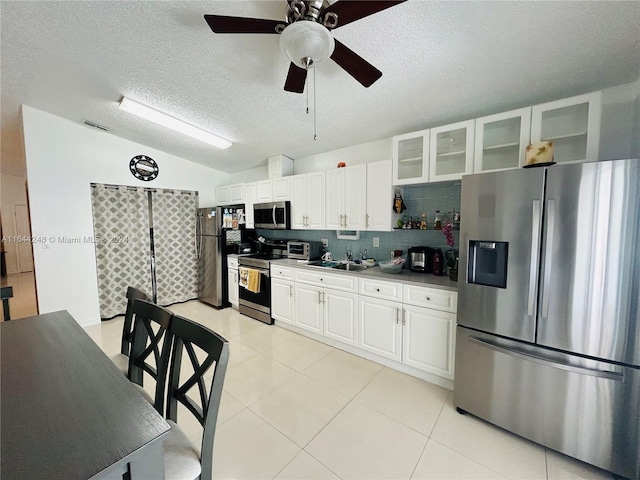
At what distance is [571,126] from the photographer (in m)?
1.87

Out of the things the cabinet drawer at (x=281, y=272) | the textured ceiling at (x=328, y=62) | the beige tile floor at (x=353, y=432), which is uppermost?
the textured ceiling at (x=328, y=62)

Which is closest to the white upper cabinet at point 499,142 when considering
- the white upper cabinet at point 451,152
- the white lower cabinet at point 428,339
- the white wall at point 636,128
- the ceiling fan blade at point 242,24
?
the white upper cabinet at point 451,152

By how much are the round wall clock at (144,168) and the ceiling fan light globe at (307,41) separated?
3772mm

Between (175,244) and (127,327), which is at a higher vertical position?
(175,244)

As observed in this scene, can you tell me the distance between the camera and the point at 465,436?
167 centimetres

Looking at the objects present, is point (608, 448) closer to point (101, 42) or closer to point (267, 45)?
point (267, 45)

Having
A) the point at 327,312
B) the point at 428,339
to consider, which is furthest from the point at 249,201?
the point at 428,339

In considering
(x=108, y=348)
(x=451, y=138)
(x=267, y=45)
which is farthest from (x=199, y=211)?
(x=451, y=138)

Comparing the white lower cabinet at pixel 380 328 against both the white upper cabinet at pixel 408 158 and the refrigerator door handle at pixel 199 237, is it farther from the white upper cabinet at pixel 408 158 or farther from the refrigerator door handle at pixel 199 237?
the refrigerator door handle at pixel 199 237

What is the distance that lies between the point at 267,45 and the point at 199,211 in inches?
132

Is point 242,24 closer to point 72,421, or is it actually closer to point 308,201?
point 72,421

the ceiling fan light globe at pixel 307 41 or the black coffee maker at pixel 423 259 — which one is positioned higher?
the ceiling fan light globe at pixel 307 41

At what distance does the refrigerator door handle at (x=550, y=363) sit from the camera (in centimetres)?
135

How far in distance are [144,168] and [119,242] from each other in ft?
4.07
